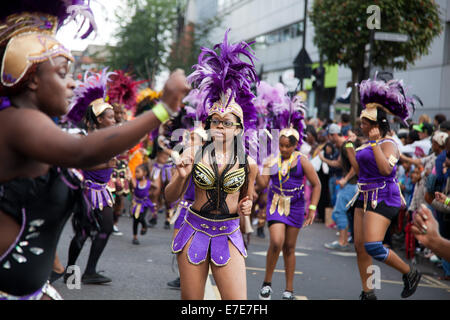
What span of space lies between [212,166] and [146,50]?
29.6 m

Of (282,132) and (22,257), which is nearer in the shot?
(22,257)

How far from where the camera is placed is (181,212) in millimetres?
6297

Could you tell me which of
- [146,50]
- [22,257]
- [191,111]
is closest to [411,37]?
[191,111]

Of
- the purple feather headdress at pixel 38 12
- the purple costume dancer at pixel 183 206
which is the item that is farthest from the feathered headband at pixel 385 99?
the purple feather headdress at pixel 38 12

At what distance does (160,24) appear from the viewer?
34.2 m

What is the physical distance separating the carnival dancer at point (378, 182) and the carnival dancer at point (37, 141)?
4354 millimetres

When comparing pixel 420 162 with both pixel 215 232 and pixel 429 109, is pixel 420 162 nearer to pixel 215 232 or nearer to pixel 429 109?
pixel 215 232

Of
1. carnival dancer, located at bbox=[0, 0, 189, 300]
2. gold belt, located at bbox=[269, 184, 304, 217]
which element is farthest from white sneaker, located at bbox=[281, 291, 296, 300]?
carnival dancer, located at bbox=[0, 0, 189, 300]

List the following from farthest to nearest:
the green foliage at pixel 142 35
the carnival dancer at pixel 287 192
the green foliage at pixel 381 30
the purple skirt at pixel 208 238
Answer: the green foliage at pixel 142 35, the green foliage at pixel 381 30, the carnival dancer at pixel 287 192, the purple skirt at pixel 208 238

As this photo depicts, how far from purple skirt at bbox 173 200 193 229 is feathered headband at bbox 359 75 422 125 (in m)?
2.36

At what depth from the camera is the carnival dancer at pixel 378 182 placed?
6.23m

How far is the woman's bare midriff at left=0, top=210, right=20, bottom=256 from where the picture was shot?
8.23 ft
